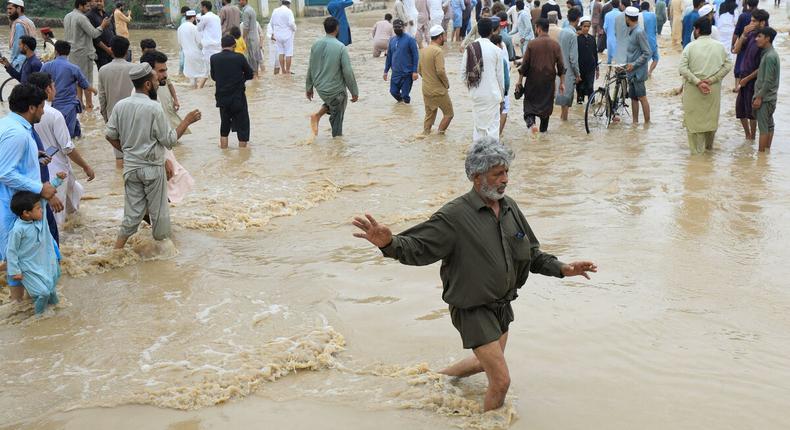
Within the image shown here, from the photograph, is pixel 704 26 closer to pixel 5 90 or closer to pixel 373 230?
pixel 373 230

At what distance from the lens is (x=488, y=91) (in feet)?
34.8

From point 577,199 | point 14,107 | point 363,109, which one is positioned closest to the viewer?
point 14,107

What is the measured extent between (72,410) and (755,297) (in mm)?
4656

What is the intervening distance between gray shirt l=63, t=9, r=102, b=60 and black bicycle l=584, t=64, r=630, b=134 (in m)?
7.46

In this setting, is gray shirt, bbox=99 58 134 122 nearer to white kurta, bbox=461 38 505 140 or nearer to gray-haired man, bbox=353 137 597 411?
white kurta, bbox=461 38 505 140

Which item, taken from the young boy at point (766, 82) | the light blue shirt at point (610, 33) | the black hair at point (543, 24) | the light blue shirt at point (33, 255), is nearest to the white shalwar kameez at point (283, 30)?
the light blue shirt at point (610, 33)

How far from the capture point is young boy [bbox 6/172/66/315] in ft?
19.8

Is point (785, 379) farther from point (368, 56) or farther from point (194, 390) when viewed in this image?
point (368, 56)

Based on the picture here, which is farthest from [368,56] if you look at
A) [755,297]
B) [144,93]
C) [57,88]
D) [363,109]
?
[755,297]

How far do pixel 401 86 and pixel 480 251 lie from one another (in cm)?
1085

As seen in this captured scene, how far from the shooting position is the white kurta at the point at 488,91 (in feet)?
34.3

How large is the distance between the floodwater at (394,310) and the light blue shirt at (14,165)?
720mm

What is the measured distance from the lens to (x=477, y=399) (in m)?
4.87

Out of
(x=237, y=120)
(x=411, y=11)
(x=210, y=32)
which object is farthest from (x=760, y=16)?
(x=411, y=11)
